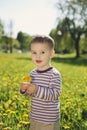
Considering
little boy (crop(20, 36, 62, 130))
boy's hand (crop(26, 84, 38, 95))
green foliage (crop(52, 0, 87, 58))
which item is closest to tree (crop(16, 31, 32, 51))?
green foliage (crop(52, 0, 87, 58))

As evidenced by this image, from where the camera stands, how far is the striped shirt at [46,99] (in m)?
3.87

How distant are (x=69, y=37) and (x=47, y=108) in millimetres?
50324

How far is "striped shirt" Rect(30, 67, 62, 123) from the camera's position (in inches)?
152

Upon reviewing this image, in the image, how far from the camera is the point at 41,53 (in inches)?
151

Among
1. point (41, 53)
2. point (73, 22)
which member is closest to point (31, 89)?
point (41, 53)

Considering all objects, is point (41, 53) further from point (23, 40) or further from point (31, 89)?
point (23, 40)

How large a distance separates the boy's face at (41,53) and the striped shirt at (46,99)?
0.13 meters

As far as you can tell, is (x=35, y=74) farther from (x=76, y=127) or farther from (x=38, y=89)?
(x=76, y=127)

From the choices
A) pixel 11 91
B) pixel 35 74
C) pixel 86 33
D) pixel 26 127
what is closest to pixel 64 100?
pixel 11 91

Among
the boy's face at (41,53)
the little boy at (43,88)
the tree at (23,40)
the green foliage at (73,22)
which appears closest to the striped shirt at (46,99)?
the little boy at (43,88)

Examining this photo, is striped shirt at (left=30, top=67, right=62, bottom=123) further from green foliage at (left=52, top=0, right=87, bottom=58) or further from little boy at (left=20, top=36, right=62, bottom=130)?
green foliage at (left=52, top=0, right=87, bottom=58)

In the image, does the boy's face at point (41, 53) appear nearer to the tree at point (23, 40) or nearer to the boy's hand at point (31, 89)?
the boy's hand at point (31, 89)

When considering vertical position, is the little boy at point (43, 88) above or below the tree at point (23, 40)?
above

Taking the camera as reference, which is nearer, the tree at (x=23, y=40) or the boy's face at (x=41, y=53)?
the boy's face at (x=41, y=53)
